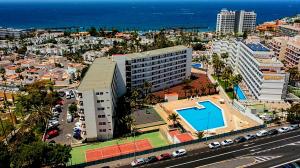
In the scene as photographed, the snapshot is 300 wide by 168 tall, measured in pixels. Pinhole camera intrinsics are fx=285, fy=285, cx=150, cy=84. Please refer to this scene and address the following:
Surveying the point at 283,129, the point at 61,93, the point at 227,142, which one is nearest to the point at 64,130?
the point at 61,93

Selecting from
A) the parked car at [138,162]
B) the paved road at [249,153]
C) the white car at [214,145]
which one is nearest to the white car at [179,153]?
the paved road at [249,153]

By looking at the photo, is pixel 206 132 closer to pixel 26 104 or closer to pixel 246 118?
pixel 246 118

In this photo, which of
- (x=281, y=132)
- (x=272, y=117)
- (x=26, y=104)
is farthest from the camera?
(x=26, y=104)

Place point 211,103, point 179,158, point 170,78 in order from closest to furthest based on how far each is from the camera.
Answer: point 179,158 < point 211,103 < point 170,78

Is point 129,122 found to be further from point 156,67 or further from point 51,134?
point 156,67

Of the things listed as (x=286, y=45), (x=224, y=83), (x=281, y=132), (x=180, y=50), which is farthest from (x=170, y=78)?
(x=286, y=45)

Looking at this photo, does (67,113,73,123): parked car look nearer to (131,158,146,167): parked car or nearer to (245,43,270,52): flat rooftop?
(131,158,146,167): parked car
